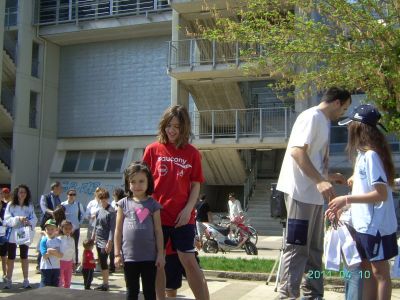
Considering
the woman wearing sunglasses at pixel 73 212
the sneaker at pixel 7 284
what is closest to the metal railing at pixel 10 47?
the woman wearing sunglasses at pixel 73 212

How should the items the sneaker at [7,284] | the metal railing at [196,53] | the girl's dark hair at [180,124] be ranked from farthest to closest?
the metal railing at [196,53] → the sneaker at [7,284] → the girl's dark hair at [180,124]

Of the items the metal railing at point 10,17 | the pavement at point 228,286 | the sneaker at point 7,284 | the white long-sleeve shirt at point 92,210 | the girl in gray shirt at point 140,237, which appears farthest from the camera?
the metal railing at point 10,17

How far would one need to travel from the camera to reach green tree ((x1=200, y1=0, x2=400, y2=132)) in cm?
1008

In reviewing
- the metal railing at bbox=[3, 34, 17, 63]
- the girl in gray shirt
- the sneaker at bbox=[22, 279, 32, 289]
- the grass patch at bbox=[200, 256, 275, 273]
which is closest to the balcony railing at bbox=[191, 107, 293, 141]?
the grass patch at bbox=[200, 256, 275, 273]

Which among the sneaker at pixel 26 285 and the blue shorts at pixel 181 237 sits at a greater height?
the blue shorts at pixel 181 237

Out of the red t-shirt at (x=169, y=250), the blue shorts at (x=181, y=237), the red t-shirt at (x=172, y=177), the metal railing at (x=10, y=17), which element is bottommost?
the red t-shirt at (x=169, y=250)

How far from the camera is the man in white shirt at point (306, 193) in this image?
4477 millimetres

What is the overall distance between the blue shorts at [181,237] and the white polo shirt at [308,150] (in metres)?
0.93

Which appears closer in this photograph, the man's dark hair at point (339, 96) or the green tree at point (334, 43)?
the man's dark hair at point (339, 96)

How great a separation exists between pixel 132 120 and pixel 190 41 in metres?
7.97

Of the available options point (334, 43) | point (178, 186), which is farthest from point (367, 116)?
point (334, 43)

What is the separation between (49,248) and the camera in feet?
26.4

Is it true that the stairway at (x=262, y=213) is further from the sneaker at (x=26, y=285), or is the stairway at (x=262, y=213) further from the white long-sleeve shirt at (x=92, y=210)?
the sneaker at (x=26, y=285)

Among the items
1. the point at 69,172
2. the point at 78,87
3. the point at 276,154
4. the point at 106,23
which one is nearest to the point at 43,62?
the point at 78,87
